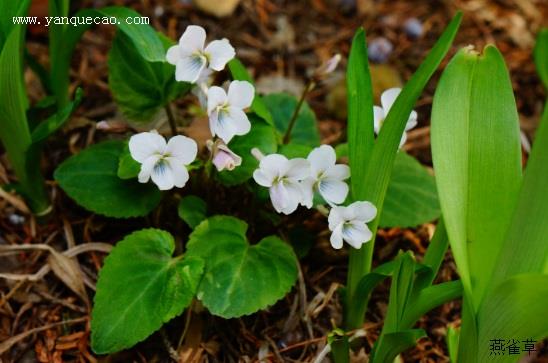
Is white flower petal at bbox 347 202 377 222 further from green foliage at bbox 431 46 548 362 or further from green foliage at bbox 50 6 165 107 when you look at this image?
green foliage at bbox 50 6 165 107

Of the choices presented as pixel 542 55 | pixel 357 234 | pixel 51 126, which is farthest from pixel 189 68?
pixel 542 55

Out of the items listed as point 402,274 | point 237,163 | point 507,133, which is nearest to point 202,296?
point 237,163

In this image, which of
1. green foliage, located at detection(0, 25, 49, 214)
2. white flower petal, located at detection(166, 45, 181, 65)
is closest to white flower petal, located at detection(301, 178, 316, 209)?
white flower petal, located at detection(166, 45, 181, 65)

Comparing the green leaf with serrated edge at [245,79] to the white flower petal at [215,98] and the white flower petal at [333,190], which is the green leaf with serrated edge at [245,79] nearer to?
the white flower petal at [215,98]

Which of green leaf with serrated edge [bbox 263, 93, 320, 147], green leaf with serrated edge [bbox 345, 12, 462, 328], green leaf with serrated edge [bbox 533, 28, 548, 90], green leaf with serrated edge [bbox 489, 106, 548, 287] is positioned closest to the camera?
green leaf with serrated edge [bbox 489, 106, 548, 287]

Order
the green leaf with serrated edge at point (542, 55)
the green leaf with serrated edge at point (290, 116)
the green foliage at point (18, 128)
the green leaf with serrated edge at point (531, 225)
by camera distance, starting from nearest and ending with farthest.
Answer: the green leaf with serrated edge at point (531, 225) < the green foliage at point (18, 128) < the green leaf with serrated edge at point (290, 116) < the green leaf with serrated edge at point (542, 55)

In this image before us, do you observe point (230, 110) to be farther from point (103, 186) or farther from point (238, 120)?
point (103, 186)

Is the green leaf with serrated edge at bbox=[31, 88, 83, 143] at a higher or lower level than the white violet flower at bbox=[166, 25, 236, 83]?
lower

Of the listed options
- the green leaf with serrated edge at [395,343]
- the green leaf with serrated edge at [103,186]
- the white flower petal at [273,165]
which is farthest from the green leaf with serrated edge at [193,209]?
the green leaf with serrated edge at [395,343]
